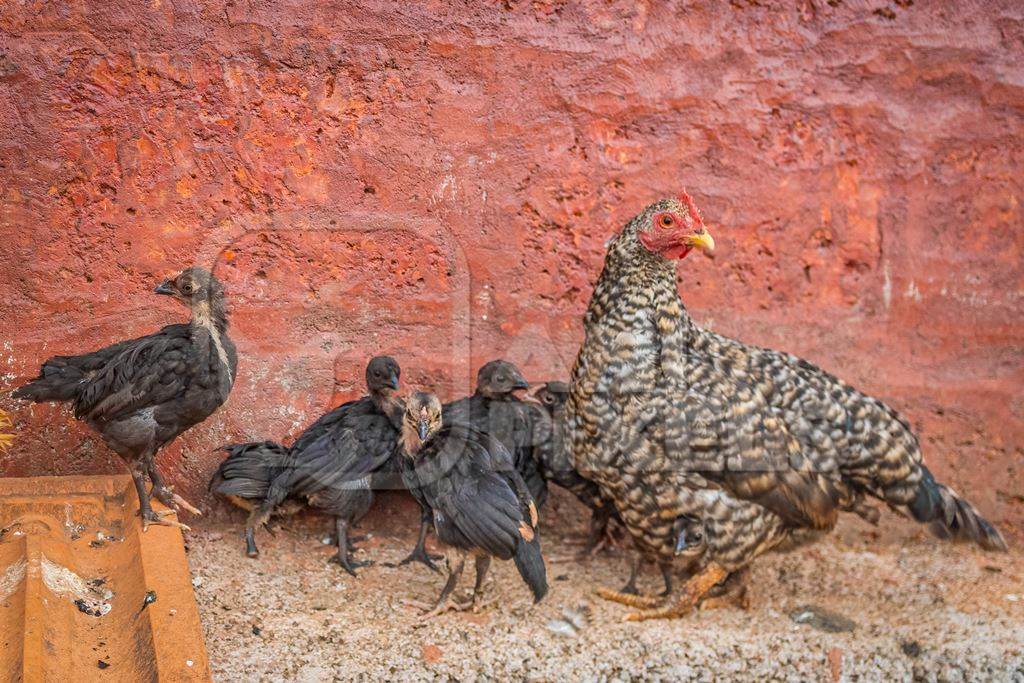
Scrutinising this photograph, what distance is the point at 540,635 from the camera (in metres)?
4.18

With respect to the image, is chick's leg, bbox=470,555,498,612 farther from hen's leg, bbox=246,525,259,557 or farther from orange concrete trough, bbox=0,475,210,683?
orange concrete trough, bbox=0,475,210,683

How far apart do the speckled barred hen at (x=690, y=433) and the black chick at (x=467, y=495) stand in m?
0.47

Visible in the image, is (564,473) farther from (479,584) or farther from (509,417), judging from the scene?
(479,584)

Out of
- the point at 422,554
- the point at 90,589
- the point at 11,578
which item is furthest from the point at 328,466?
the point at 11,578

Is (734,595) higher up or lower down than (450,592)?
lower down

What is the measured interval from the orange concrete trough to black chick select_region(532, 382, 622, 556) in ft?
5.67

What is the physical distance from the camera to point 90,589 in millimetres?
3557

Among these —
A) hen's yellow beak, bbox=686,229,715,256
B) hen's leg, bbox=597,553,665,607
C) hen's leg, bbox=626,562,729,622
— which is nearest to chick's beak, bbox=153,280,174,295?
hen's yellow beak, bbox=686,229,715,256

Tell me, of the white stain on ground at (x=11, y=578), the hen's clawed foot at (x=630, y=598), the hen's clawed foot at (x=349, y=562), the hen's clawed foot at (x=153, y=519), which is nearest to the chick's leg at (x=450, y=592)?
the hen's clawed foot at (x=349, y=562)

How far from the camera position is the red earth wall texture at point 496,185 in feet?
15.1

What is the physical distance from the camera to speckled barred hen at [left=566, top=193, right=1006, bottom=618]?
427cm

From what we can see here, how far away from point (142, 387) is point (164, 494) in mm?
586

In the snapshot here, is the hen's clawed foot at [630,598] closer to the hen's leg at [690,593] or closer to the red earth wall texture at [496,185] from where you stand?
the hen's leg at [690,593]

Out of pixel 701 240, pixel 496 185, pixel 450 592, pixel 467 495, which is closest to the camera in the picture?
pixel 467 495
